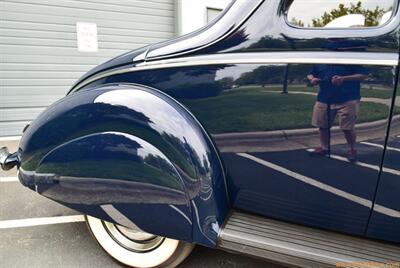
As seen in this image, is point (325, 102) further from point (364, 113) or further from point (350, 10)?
point (350, 10)

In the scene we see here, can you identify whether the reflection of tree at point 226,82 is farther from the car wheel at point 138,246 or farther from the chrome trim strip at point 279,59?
Answer: the car wheel at point 138,246

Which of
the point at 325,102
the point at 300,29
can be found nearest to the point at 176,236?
the point at 325,102

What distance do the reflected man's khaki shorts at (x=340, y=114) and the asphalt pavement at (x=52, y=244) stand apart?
1.07 meters

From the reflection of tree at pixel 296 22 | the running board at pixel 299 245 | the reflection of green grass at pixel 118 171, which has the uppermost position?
the reflection of tree at pixel 296 22

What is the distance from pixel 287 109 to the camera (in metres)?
1.45

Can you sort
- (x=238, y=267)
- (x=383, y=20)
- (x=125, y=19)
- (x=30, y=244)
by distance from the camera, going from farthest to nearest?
(x=125, y=19), (x=30, y=244), (x=238, y=267), (x=383, y=20)

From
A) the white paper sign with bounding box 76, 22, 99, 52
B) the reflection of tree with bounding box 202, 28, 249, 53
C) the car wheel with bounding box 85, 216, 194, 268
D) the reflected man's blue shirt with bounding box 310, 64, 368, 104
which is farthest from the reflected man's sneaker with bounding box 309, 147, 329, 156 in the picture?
the white paper sign with bounding box 76, 22, 99, 52

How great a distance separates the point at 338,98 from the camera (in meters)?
1.35

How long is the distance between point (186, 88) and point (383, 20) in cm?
96

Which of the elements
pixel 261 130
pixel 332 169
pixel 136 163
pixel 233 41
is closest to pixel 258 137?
pixel 261 130

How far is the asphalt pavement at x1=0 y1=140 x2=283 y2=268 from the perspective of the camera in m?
1.99

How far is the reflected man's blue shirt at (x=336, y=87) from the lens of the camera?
51.4 inches

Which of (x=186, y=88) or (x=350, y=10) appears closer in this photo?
(x=350, y=10)

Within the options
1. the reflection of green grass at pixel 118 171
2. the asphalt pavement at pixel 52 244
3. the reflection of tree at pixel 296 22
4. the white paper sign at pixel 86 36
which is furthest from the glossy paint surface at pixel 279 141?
the white paper sign at pixel 86 36
